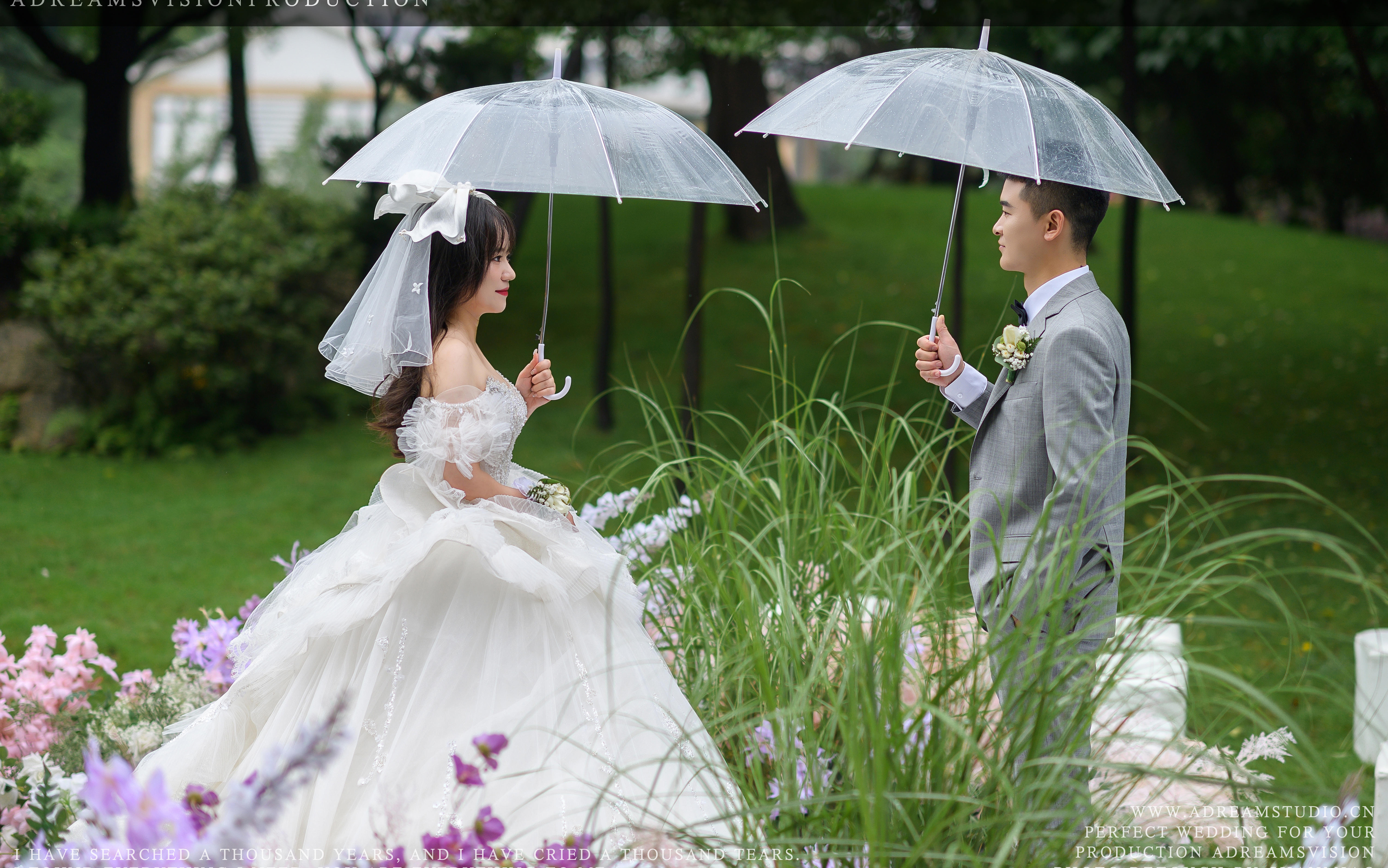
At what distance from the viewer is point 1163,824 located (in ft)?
11.7

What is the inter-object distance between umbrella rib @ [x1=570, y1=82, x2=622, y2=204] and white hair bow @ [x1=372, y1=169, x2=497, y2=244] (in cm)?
34

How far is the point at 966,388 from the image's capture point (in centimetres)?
300

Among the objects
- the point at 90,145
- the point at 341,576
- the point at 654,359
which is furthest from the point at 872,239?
the point at 341,576

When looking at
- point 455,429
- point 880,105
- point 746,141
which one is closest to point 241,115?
point 746,141

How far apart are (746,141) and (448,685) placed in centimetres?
676

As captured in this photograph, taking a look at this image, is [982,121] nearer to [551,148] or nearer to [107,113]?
[551,148]

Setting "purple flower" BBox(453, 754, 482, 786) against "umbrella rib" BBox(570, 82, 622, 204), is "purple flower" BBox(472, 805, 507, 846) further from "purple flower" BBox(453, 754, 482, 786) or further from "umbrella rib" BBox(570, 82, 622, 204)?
"umbrella rib" BBox(570, 82, 622, 204)

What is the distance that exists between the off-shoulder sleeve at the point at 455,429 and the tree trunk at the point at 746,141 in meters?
4.15

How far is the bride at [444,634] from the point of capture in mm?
2576

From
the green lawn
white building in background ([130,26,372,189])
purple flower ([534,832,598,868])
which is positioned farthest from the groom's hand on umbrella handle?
white building in background ([130,26,372,189])

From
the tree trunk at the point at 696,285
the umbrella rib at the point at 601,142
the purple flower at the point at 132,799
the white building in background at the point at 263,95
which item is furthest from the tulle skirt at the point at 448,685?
the white building in background at the point at 263,95

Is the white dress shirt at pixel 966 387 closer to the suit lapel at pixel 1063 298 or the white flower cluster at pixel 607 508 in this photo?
the suit lapel at pixel 1063 298

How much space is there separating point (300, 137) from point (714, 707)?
19628 mm

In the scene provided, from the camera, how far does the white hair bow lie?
2.81m
